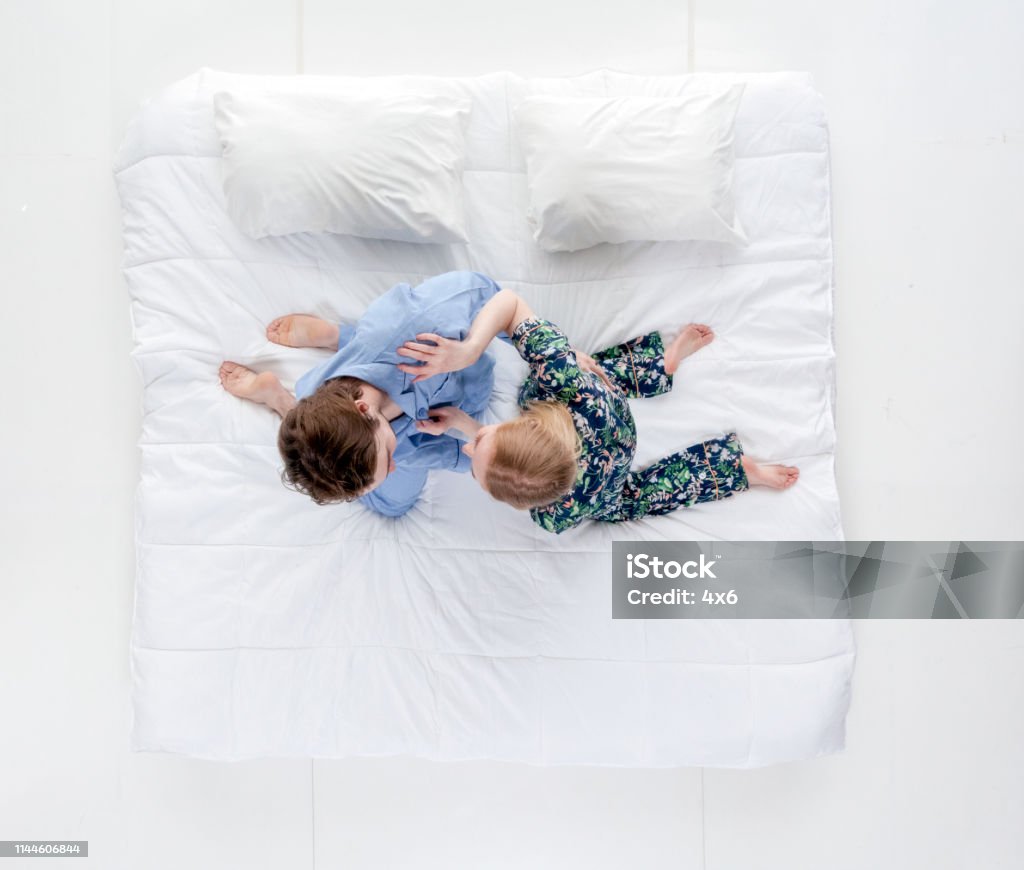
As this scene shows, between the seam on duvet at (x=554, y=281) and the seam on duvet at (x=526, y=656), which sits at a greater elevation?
the seam on duvet at (x=554, y=281)

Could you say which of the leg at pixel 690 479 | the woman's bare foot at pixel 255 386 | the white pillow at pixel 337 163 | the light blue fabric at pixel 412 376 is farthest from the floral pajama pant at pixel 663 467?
the woman's bare foot at pixel 255 386

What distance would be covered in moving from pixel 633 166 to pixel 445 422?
1.76 ft

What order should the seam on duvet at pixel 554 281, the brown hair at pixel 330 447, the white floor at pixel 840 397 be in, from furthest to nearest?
the white floor at pixel 840 397
the seam on duvet at pixel 554 281
the brown hair at pixel 330 447

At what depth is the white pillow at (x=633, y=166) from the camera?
1275mm

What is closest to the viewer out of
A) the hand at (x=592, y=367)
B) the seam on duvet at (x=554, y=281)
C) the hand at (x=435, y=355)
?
the hand at (x=435, y=355)

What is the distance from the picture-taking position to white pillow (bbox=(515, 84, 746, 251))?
50.2 inches

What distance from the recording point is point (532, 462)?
1021mm

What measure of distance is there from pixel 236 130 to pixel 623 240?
68 cm

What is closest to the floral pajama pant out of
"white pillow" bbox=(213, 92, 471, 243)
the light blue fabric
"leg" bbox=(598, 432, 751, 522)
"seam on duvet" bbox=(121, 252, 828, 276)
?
"leg" bbox=(598, 432, 751, 522)

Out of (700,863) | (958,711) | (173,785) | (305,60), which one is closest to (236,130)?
(305,60)

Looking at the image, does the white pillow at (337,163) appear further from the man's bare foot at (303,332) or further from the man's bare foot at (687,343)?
the man's bare foot at (687,343)

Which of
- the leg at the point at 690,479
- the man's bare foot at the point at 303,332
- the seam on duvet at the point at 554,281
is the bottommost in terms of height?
the leg at the point at 690,479

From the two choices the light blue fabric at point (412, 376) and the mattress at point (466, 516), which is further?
the mattress at point (466, 516)

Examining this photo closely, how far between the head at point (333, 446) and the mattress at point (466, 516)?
1.03 ft
